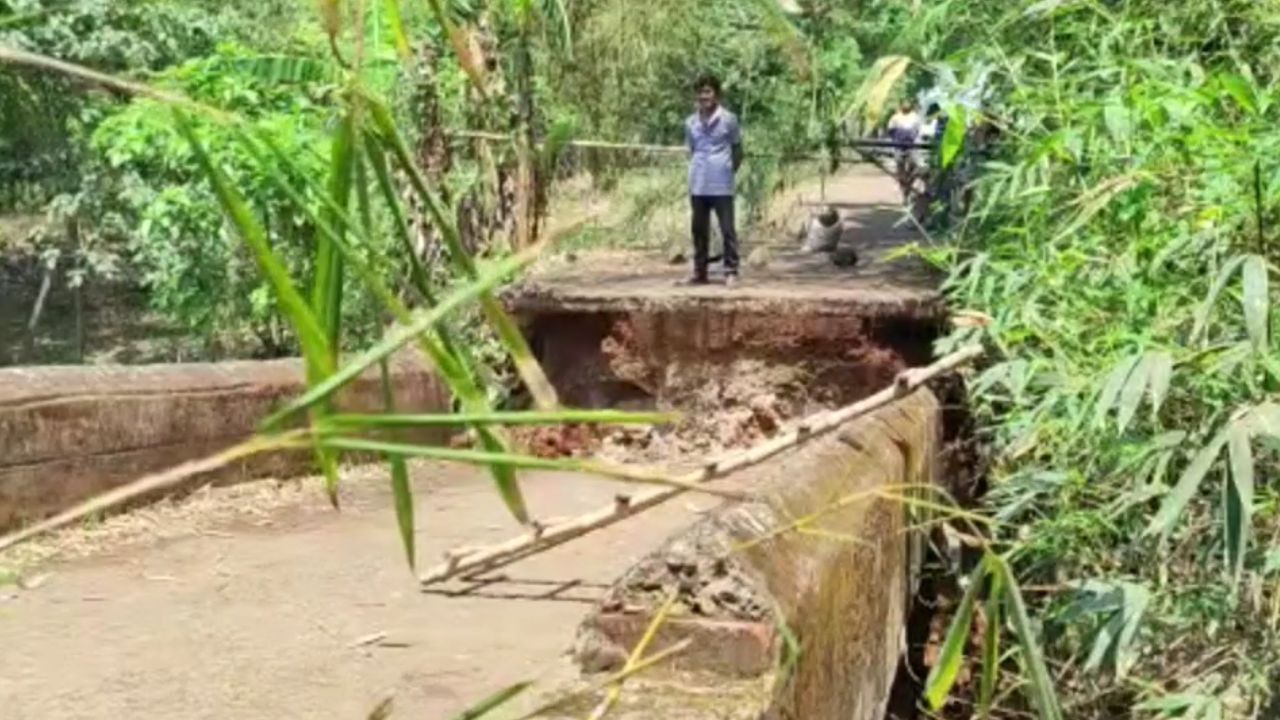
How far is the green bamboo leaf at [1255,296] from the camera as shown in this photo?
3074mm

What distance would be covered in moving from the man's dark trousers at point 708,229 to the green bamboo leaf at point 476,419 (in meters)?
8.36

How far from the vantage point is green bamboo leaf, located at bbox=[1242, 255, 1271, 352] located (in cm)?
307

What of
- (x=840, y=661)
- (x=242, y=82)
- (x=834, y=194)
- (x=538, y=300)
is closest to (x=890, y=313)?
(x=538, y=300)

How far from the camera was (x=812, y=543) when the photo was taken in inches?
150

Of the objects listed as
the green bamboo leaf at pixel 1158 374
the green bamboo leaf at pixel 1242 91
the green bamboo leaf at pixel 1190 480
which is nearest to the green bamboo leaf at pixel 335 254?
the green bamboo leaf at pixel 1190 480

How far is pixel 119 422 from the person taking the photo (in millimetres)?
5801

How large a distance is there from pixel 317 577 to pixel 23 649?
0.95 meters

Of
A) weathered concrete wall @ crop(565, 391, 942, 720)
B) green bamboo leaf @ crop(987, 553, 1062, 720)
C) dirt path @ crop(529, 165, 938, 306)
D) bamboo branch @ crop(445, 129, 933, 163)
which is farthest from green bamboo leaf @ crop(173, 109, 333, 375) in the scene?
bamboo branch @ crop(445, 129, 933, 163)

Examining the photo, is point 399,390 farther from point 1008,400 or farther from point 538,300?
point 1008,400

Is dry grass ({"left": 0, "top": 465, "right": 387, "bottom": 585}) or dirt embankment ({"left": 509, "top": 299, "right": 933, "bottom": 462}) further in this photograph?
dirt embankment ({"left": 509, "top": 299, "right": 933, "bottom": 462})

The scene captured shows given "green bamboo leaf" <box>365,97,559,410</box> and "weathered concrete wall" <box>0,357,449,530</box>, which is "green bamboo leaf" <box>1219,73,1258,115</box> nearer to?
"weathered concrete wall" <box>0,357,449,530</box>

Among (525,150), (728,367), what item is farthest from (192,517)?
(525,150)

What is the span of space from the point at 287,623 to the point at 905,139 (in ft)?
33.0

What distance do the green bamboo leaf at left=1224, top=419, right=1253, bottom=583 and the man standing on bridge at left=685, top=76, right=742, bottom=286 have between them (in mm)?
6637
